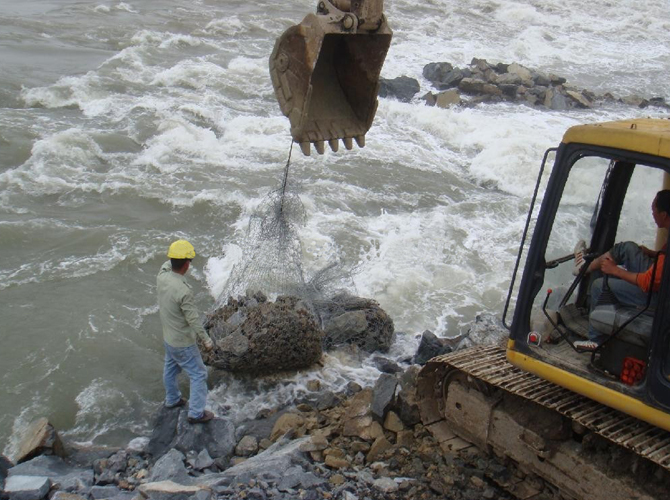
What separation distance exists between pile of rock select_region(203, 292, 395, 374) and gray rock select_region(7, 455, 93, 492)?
1.61 meters

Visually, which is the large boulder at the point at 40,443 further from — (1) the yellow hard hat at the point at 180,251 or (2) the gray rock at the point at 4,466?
(1) the yellow hard hat at the point at 180,251

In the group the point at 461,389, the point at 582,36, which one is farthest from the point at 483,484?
the point at 582,36

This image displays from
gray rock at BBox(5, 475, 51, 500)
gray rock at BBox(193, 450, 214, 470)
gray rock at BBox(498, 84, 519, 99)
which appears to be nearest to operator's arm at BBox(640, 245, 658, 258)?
gray rock at BBox(193, 450, 214, 470)

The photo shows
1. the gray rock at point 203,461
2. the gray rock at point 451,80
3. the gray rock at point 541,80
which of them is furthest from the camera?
the gray rock at point 541,80

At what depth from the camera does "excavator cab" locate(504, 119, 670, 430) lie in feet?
12.1

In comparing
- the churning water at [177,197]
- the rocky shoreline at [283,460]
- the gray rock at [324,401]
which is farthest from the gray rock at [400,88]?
the rocky shoreline at [283,460]

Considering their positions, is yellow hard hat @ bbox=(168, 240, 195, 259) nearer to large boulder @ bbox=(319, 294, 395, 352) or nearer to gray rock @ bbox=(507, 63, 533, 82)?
large boulder @ bbox=(319, 294, 395, 352)

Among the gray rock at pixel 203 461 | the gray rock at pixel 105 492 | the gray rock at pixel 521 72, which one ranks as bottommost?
the gray rock at pixel 203 461

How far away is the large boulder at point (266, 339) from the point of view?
21.2ft

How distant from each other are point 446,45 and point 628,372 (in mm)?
21065

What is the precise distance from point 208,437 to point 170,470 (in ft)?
2.28

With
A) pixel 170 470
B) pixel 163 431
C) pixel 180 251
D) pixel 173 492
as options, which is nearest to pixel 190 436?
pixel 163 431

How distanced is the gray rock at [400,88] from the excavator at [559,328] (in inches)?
490

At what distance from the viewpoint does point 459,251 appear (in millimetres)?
9883
